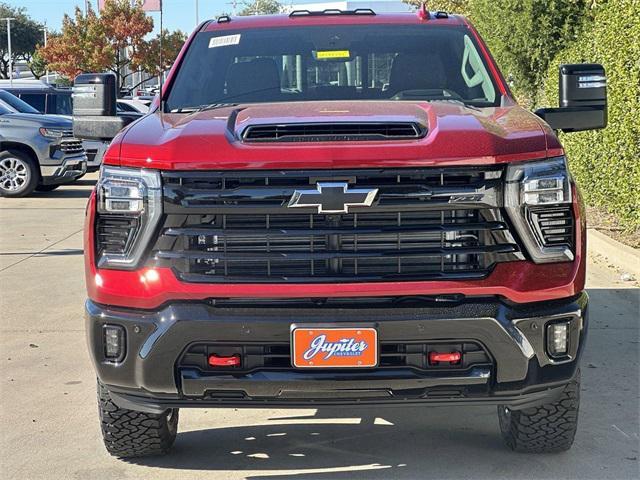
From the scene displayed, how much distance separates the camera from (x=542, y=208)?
409 centimetres

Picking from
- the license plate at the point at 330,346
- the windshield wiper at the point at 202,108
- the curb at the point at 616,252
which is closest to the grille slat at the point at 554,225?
the license plate at the point at 330,346

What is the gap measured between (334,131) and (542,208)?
0.87 meters

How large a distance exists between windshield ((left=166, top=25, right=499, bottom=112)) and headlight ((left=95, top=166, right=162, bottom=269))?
1.12 m

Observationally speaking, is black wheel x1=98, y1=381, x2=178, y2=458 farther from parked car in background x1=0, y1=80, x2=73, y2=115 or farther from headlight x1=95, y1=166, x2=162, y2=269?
parked car in background x1=0, y1=80, x2=73, y2=115

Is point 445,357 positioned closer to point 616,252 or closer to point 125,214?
point 125,214

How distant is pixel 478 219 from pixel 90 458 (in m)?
2.11

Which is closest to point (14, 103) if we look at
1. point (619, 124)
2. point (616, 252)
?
point (619, 124)

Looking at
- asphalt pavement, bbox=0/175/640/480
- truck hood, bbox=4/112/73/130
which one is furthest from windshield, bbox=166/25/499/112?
truck hood, bbox=4/112/73/130

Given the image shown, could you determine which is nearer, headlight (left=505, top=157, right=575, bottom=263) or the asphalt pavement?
headlight (left=505, top=157, right=575, bottom=263)

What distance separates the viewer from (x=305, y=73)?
18.1 ft

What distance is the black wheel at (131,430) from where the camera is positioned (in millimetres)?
4566

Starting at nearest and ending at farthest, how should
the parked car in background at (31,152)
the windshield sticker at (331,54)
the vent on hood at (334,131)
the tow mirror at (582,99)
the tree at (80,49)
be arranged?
the vent on hood at (334,131) → the tow mirror at (582,99) → the windshield sticker at (331,54) → the parked car in background at (31,152) → the tree at (80,49)

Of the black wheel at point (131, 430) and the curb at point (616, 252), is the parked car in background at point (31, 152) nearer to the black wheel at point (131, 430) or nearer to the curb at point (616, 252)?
the curb at point (616, 252)

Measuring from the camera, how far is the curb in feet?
30.5
